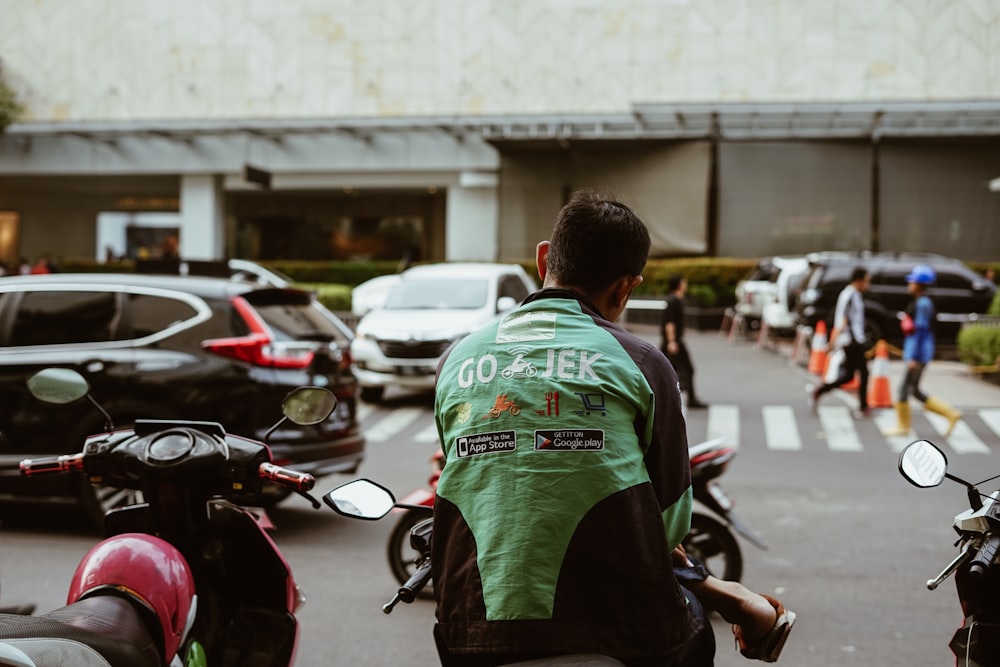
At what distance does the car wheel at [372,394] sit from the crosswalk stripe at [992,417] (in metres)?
7.96

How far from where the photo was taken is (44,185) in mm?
40312

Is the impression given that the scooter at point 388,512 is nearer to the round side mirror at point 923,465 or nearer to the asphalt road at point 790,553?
the round side mirror at point 923,465

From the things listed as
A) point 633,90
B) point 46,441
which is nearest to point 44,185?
point 633,90

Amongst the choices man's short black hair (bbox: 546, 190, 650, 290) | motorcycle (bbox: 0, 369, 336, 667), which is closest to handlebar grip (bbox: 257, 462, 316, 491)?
motorcycle (bbox: 0, 369, 336, 667)

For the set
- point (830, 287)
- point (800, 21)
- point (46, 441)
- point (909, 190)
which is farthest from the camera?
point (800, 21)

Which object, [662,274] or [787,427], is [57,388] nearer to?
[787,427]

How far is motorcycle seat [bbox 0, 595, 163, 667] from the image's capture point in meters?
2.26

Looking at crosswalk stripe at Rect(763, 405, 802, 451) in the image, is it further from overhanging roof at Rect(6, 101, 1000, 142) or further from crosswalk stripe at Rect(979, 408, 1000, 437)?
overhanging roof at Rect(6, 101, 1000, 142)

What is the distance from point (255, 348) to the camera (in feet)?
24.6

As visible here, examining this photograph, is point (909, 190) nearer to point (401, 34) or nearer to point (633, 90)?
point (633, 90)

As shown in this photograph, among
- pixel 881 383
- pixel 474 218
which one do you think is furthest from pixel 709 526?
pixel 474 218

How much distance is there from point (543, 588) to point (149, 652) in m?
1.12

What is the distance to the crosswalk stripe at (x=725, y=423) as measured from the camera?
41.2 ft

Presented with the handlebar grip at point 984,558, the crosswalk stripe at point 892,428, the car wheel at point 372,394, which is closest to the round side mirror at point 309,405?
the handlebar grip at point 984,558
